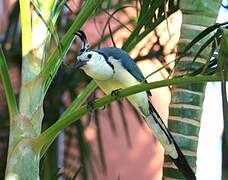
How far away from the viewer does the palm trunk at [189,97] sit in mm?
1566

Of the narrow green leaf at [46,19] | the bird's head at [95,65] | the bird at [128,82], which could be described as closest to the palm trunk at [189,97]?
the bird at [128,82]

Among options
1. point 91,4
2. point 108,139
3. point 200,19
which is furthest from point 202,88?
point 108,139

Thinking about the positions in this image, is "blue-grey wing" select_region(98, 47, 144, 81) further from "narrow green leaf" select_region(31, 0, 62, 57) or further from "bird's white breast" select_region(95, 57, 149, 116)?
"narrow green leaf" select_region(31, 0, 62, 57)

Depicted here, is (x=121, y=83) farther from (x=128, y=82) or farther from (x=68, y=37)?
(x=68, y=37)

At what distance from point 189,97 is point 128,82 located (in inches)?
9.6

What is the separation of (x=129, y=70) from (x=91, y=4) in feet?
0.64

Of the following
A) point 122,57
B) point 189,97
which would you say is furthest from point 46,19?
point 189,97

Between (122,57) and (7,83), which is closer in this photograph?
(7,83)

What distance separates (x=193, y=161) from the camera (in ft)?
5.15

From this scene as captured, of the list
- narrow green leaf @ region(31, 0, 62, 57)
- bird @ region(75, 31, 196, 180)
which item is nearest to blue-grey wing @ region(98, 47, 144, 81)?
bird @ region(75, 31, 196, 180)

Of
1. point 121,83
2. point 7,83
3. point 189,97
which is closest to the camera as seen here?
point 7,83

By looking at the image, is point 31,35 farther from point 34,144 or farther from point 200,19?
point 200,19

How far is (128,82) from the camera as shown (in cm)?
143

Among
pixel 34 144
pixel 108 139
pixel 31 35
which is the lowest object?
pixel 34 144
